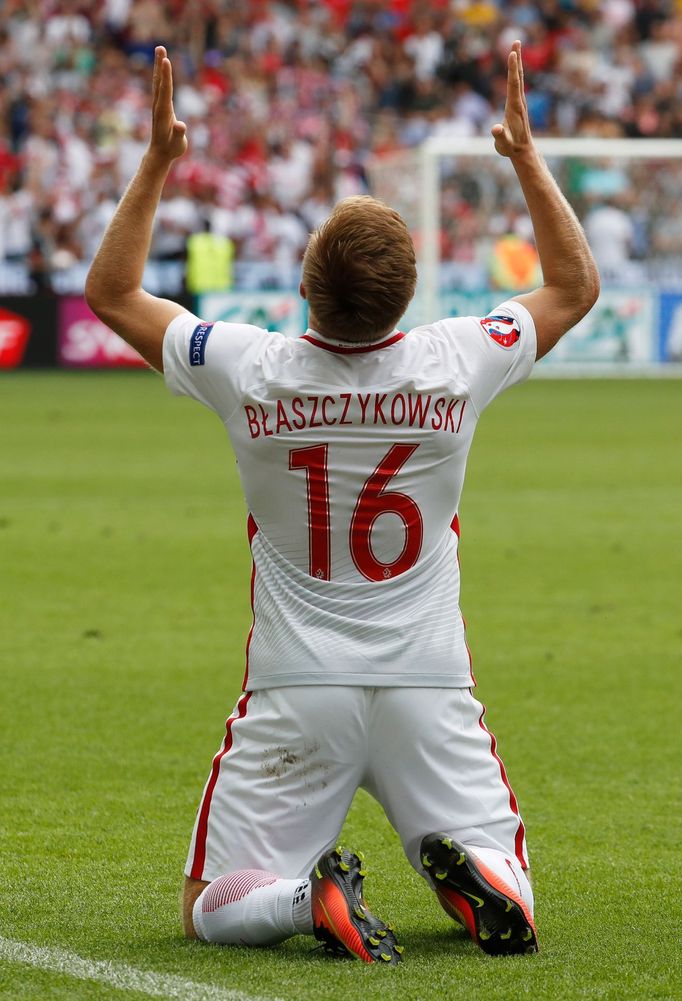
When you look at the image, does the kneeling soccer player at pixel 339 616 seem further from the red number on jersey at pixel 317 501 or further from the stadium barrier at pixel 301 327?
the stadium barrier at pixel 301 327

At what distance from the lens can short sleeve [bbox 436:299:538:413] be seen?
389 cm

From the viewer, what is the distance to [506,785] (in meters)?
3.93

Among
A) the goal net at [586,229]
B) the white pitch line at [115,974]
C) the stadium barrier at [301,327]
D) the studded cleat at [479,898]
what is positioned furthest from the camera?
the goal net at [586,229]

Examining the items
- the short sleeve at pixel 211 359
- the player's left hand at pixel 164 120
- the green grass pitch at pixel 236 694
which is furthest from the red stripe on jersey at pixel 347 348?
the green grass pitch at pixel 236 694

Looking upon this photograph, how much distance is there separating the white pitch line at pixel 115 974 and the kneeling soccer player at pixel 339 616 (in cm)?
25

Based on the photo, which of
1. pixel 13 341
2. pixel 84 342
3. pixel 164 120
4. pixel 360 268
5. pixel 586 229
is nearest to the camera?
pixel 360 268

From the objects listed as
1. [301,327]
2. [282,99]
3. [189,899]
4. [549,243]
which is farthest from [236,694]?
[282,99]

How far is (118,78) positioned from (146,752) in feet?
74.6

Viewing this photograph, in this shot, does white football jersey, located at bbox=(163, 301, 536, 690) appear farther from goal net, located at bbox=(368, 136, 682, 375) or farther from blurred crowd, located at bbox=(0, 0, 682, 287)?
blurred crowd, located at bbox=(0, 0, 682, 287)

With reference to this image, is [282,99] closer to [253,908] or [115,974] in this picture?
Answer: [253,908]

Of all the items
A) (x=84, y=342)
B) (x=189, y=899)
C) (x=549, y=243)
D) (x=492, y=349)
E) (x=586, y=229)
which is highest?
(x=549, y=243)

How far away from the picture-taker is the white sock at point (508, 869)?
12.3 ft

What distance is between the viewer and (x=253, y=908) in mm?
3766

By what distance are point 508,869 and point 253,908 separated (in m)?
0.55
